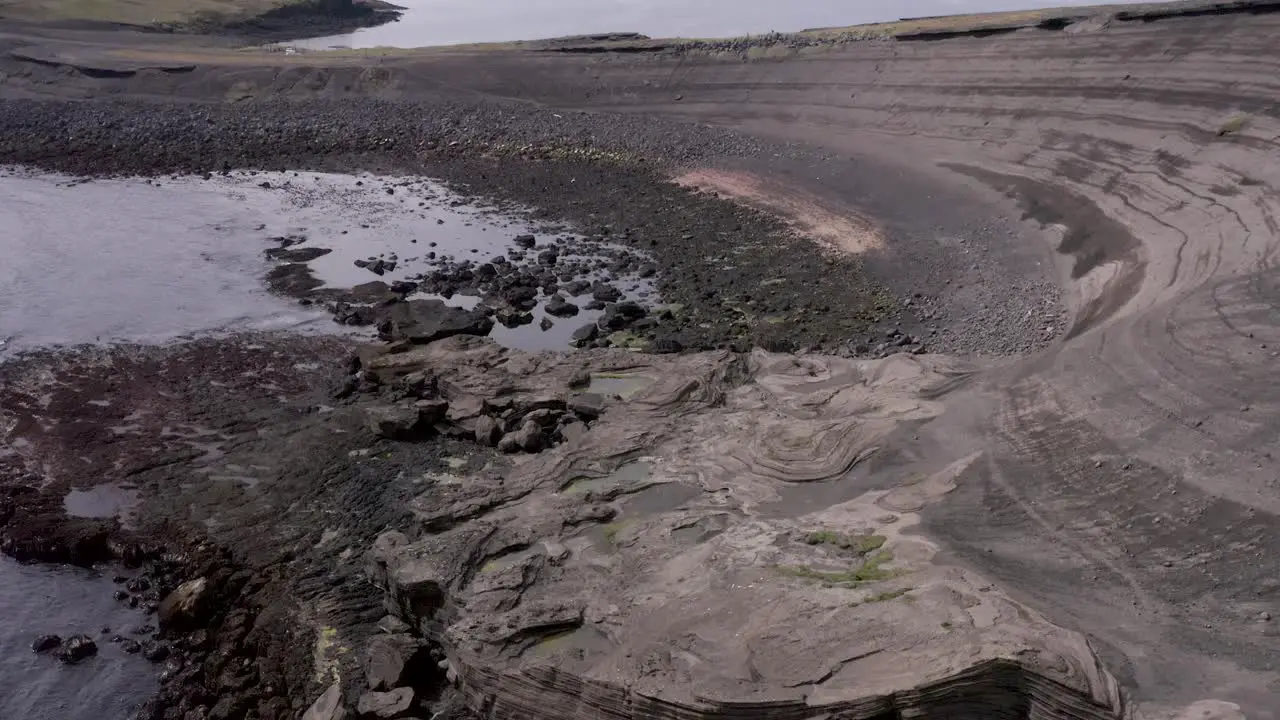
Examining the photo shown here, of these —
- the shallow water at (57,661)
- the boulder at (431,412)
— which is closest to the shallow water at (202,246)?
the boulder at (431,412)

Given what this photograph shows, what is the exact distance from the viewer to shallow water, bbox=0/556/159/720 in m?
9.23

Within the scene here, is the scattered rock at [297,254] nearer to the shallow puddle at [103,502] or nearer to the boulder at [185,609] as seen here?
the shallow puddle at [103,502]

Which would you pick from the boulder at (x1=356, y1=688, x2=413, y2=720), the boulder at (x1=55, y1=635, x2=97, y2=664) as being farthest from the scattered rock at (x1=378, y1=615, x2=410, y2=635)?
the boulder at (x1=55, y1=635, x2=97, y2=664)

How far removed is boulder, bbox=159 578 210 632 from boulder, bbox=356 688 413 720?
2.63 meters

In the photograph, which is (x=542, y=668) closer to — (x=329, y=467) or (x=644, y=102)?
(x=329, y=467)

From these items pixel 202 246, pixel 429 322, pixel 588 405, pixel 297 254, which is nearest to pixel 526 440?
pixel 588 405

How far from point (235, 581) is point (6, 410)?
6.95 metres

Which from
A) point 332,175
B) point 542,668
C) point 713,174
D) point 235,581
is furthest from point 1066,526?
point 332,175

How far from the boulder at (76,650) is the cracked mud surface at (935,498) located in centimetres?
177

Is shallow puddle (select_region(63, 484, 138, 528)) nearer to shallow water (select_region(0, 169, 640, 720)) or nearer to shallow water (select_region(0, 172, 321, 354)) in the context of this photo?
shallow water (select_region(0, 169, 640, 720))

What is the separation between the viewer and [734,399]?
1312 cm

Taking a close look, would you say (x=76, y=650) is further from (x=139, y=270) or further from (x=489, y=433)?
(x=139, y=270)

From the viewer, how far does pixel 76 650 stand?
9.73 meters

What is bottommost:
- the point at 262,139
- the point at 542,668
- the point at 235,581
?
the point at 235,581
